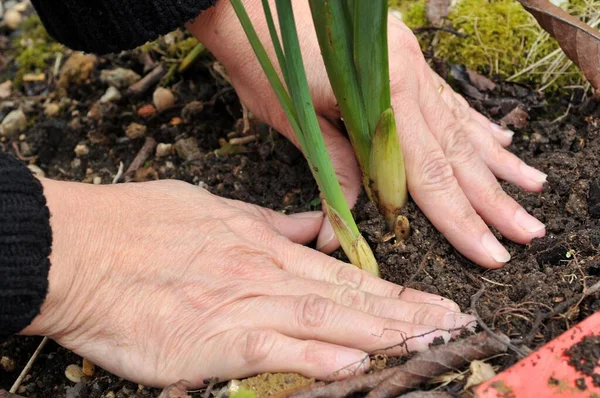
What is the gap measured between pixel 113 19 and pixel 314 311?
1.06 meters

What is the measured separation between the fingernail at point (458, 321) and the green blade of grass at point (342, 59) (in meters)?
0.44

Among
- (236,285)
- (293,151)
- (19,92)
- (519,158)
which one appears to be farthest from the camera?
(19,92)

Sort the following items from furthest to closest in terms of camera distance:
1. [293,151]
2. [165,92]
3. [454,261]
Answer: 1. [165,92]
2. [293,151]
3. [454,261]

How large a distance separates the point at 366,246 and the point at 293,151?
564 mm

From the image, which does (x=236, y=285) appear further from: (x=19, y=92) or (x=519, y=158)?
(x=19, y=92)

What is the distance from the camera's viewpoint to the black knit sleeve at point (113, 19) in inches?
76.2

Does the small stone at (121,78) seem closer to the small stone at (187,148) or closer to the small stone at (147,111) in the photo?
the small stone at (147,111)

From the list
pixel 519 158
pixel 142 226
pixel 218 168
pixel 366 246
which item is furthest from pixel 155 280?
pixel 519 158

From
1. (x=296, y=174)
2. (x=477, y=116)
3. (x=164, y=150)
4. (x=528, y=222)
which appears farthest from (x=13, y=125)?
(x=528, y=222)

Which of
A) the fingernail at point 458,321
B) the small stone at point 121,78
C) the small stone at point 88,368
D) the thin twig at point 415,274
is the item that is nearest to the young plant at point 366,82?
the thin twig at point 415,274

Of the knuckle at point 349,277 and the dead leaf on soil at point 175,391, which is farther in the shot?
the knuckle at point 349,277

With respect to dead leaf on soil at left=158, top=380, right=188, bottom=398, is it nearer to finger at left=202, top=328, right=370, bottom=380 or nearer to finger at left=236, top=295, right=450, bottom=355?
finger at left=202, top=328, right=370, bottom=380

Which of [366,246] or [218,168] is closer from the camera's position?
[366,246]

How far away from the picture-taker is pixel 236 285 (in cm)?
156
